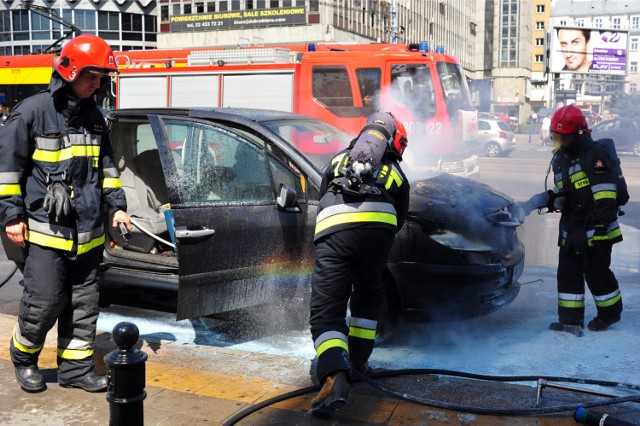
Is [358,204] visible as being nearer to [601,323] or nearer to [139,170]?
[601,323]

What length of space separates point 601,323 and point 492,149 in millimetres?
23224

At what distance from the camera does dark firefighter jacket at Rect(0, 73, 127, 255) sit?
3867mm

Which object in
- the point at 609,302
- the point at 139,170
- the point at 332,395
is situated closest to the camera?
the point at 332,395

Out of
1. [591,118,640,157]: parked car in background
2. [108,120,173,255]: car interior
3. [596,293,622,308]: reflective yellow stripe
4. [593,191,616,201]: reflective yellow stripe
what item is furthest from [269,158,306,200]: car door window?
[591,118,640,157]: parked car in background

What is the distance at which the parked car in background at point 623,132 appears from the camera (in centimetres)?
2602

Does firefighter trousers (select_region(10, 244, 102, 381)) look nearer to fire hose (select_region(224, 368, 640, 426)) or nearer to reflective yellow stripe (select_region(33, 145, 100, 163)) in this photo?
reflective yellow stripe (select_region(33, 145, 100, 163))

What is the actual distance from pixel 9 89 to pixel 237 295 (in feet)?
64.4

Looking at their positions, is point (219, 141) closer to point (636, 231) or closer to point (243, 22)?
point (636, 231)

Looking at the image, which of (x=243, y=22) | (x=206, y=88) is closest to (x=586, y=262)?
(x=206, y=88)

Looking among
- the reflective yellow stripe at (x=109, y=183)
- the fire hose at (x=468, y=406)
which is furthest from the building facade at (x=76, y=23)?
the fire hose at (x=468, y=406)

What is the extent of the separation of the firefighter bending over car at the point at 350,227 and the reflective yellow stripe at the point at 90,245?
1.21 m

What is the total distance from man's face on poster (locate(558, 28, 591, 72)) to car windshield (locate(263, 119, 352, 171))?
50.1 m

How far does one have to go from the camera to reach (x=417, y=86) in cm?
1353

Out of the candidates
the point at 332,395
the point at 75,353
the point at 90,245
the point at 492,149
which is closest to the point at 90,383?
the point at 75,353
